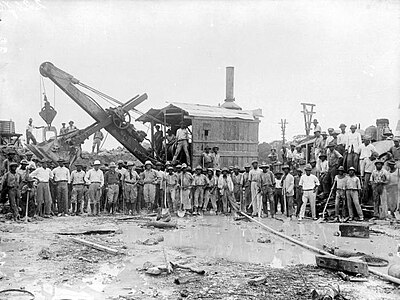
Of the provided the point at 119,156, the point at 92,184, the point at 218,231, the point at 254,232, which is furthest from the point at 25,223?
the point at 119,156

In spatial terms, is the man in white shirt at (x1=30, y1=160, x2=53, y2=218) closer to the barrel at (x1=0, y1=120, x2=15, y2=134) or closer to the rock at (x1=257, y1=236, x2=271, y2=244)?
the rock at (x1=257, y1=236, x2=271, y2=244)

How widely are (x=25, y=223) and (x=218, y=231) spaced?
5589mm

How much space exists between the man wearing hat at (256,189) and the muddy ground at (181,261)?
7.93 feet

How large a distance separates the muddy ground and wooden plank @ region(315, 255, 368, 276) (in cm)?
15

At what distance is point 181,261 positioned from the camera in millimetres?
8031

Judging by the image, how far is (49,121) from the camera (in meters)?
18.5

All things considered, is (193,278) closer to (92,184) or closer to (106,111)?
(92,184)

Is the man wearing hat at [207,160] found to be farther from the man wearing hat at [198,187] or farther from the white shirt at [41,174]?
the white shirt at [41,174]

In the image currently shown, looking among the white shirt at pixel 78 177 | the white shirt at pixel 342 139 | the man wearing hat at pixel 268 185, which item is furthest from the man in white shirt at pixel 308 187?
the white shirt at pixel 78 177

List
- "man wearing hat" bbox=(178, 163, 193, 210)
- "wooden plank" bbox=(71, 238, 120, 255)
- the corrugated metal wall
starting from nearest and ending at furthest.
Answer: "wooden plank" bbox=(71, 238, 120, 255), "man wearing hat" bbox=(178, 163, 193, 210), the corrugated metal wall

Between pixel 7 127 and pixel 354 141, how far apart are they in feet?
58.2

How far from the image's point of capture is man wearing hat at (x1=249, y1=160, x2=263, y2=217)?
51.0 ft

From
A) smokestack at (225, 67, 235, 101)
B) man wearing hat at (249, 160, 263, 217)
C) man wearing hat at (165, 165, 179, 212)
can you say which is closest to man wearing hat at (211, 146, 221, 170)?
man wearing hat at (165, 165, 179, 212)

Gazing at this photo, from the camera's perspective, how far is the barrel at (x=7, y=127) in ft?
78.2
